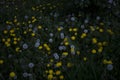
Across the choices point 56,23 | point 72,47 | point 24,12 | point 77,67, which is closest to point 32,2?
point 24,12

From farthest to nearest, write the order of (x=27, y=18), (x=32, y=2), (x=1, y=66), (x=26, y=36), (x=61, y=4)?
(x=32, y=2) < (x=61, y=4) < (x=27, y=18) < (x=26, y=36) < (x=1, y=66)

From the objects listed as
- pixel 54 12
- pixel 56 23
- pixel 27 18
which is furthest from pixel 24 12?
pixel 56 23

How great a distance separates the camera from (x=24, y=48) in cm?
288

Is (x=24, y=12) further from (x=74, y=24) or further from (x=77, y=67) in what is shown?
(x=77, y=67)

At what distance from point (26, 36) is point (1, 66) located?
0.69 meters

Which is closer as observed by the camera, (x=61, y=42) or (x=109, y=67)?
(x=109, y=67)

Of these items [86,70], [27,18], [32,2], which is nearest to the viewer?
[86,70]

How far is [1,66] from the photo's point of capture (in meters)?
2.65

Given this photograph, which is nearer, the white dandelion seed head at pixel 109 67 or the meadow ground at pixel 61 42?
the white dandelion seed head at pixel 109 67

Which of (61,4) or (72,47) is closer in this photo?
(72,47)

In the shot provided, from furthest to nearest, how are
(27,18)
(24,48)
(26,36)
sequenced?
Result: 1. (27,18)
2. (26,36)
3. (24,48)

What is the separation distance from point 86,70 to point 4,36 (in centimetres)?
152

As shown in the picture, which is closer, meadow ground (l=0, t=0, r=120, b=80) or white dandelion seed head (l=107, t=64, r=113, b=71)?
white dandelion seed head (l=107, t=64, r=113, b=71)

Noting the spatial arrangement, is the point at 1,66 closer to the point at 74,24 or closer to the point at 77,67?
the point at 77,67
